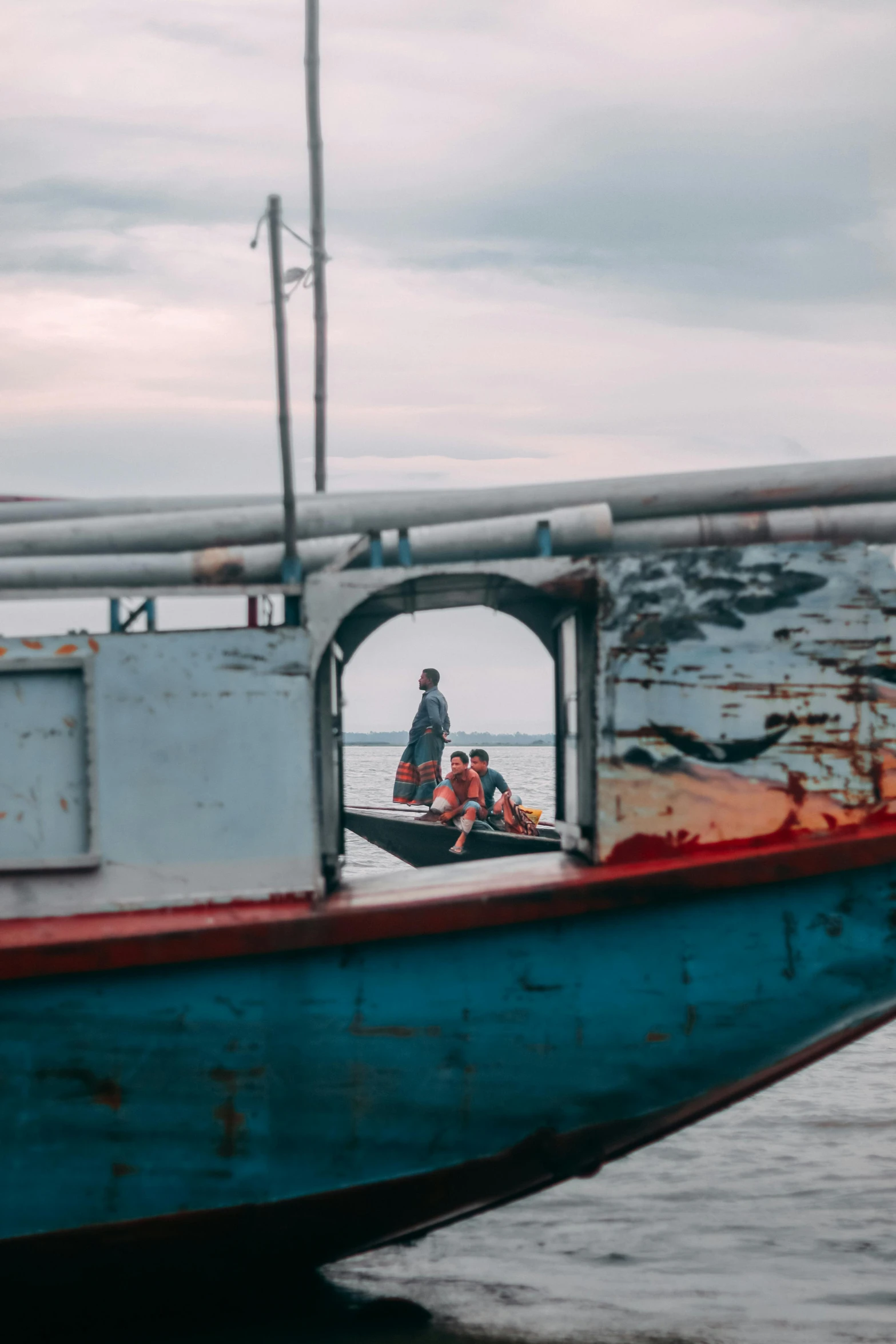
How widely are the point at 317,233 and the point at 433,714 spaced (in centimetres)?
682

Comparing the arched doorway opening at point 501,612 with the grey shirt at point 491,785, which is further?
the grey shirt at point 491,785

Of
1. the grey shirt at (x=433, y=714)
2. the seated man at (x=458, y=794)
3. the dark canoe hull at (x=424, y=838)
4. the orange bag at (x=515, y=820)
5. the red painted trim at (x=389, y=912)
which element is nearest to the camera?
the red painted trim at (x=389, y=912)

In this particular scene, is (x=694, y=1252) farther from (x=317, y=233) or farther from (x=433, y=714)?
(x=433, y=714)

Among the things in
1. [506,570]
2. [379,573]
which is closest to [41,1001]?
[379,573]

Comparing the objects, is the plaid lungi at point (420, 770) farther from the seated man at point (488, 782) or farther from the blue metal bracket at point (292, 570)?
the blue metal bracket at point (292, 570)

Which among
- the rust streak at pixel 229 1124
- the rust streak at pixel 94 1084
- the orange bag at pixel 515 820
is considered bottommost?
the rust streak at pixel 229 1124

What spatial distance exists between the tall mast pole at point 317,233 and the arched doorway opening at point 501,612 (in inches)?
29.9

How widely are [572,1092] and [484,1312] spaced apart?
148 cm

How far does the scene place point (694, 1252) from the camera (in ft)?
18.9

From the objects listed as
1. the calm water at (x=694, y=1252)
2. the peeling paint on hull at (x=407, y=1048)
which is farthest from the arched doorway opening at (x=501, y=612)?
the calm water at (x=694, y=1252)

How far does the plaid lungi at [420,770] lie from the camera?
12.2 m

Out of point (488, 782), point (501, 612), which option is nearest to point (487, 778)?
point (488, 782)

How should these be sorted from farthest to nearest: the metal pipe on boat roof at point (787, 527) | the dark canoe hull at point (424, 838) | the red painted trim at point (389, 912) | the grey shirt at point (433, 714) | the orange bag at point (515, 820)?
the grey shirt at point (433, 714)
the orange bag at point (515, 820)
the dark canoe hull at point (424, 838)
the metal pipe on boat roof at point (787, 527)
the red painted trim at point (389, 912)

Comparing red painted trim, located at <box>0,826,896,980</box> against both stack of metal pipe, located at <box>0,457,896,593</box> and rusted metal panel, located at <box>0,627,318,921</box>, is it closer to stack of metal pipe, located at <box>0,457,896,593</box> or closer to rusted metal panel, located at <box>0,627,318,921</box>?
rusted metal panel, located at <box>0,627,318,921</box>
